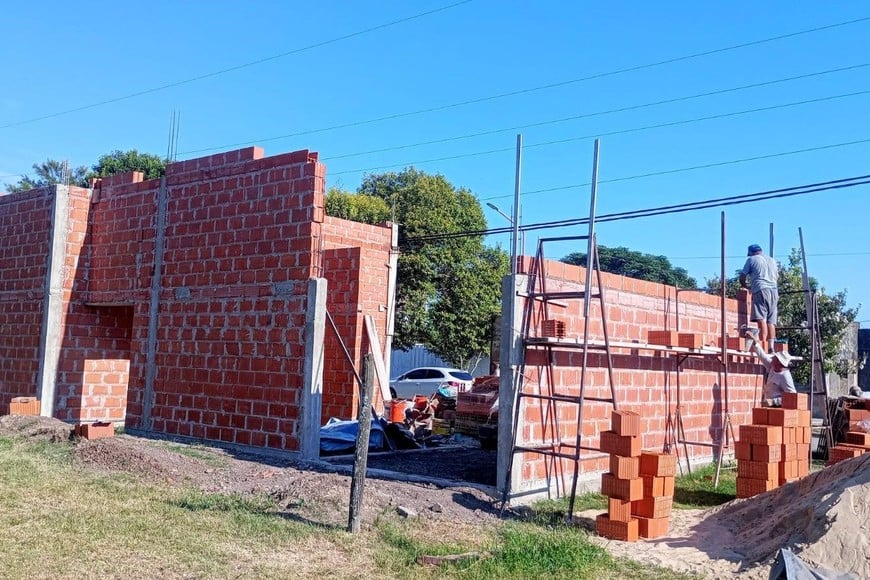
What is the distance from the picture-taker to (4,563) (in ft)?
18.9

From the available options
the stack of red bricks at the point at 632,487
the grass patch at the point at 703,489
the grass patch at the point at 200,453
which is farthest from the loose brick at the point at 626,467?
the grass patch at the point at 200,453

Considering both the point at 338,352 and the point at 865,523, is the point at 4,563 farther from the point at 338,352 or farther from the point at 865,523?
the point at 338,352

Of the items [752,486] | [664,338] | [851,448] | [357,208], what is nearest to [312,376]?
[664,338]

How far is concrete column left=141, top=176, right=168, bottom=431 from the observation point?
42.4 ft

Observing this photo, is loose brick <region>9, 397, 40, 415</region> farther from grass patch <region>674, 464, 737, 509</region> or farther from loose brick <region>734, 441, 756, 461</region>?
loose brick <region>734, 441, 756, 461</region>

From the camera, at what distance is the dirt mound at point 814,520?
6.34 metres

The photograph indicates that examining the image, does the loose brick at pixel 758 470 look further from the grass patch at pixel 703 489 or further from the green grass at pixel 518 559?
the green grass at pixel 518 559

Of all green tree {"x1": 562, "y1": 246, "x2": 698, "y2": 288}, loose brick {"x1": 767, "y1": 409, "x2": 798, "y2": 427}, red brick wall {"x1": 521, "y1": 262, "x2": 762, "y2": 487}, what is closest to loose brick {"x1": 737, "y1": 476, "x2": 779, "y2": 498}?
loose brick {"x1": 767, "y1": 409, "x2": 798, "y2": 427}

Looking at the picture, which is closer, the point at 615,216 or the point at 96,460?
the point at 96,460

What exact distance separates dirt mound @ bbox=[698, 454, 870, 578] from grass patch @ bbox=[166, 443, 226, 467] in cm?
597

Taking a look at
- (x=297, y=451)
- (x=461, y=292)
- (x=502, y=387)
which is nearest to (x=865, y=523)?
(x=502, y=387)

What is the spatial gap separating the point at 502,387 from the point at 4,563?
5100mm

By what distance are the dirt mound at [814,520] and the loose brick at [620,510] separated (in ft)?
3.45

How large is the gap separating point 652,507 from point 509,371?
2094 mm
